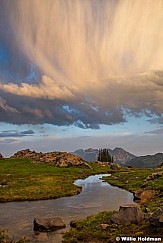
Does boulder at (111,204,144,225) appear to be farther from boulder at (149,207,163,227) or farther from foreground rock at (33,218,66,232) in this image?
foreground rock at (33,218,66,232)

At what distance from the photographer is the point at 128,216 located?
3027cm

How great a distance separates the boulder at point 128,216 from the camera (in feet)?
96.9

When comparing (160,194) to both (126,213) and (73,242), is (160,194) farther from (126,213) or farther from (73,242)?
(73,242)

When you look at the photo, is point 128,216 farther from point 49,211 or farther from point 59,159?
point 59,159

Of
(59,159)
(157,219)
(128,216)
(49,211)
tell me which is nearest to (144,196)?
(49,211)

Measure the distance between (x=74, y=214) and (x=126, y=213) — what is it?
12.3 metres

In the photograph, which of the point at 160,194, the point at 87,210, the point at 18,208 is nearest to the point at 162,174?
the point at 160,194

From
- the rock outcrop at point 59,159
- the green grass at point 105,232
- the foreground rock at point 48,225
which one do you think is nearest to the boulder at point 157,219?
the green grass at point 105,232

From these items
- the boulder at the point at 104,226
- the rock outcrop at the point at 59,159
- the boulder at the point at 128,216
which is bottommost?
the boulder at the point at 104,226

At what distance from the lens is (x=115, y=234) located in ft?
88.6

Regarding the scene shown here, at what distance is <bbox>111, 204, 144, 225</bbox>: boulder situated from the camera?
29531 mm

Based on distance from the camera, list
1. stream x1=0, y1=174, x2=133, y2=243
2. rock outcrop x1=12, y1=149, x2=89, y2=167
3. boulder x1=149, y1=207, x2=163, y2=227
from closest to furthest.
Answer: boulder x1=149, y1=207, x2=163, y2=227 < stream x1=0, y1=174, x2=133, y2=243 < rock outcrop x1=12, y1=149, x2=89, y2=167

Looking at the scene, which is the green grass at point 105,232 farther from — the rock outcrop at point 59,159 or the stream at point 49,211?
the rock outcrop at point 59,159

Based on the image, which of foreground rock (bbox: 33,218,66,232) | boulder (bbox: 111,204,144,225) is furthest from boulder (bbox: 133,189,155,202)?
foreground rock (bbox: 33,218,66,232)
